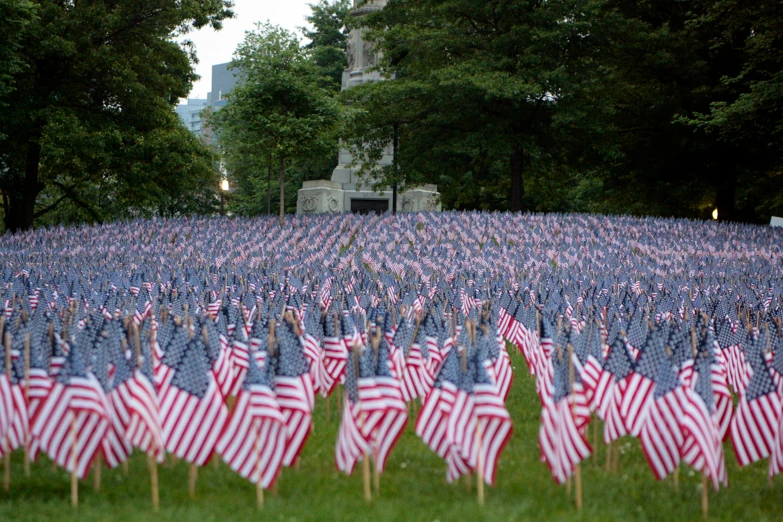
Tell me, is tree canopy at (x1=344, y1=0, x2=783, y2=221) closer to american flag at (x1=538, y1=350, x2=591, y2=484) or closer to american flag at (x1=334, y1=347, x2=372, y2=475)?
american flag at (x1=538, y1=350, x2=591, y2=484)

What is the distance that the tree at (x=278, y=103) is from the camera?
96.2ft

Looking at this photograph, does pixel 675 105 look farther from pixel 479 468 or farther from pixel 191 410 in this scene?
pixel 191 410

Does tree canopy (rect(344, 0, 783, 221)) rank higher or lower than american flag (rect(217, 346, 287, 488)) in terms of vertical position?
higher

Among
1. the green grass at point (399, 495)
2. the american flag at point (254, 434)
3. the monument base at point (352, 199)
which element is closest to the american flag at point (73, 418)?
the green grass at point (399, 495)

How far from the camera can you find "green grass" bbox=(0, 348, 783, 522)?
7137mm

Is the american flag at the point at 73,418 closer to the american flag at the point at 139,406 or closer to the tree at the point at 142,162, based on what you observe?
the american flag at the point at 139,406

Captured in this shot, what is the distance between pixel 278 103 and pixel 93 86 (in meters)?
10.1

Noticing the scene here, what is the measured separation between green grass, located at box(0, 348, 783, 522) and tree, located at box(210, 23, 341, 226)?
2122 cm

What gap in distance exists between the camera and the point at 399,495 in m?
7.81

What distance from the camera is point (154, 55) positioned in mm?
37000

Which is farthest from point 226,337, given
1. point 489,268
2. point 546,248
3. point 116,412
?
point 546,248

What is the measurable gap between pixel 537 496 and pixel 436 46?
29347 mm

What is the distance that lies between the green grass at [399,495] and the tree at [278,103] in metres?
21.2

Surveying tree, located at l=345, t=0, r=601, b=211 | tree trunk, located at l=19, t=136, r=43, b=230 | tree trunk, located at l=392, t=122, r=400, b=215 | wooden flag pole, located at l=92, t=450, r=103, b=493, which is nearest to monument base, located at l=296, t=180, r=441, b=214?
tree, located at l=345, t=0, r=601, b=211
